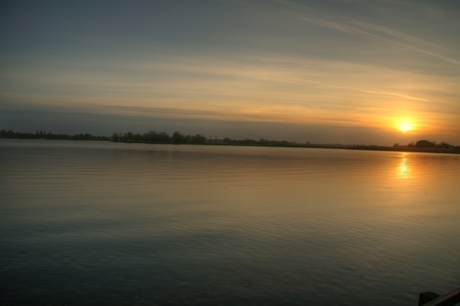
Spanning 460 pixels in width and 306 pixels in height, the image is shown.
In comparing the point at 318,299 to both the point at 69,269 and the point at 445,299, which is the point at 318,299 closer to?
the point at 445,299

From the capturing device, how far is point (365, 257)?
29.0 feet

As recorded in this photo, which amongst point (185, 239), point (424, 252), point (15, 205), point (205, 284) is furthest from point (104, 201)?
point (424, 252)

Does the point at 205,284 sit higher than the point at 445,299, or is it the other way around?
the point at 445,299

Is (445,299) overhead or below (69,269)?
overhead

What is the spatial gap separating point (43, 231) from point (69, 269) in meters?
3.44

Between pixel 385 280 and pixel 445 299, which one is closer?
pixel 445 299

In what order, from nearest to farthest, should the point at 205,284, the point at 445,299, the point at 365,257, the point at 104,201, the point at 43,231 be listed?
the point at 445,299
the point at 205,284
the point at 365,257
the point at 43,231
the point at 104,201

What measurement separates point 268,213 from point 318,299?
24.2 ft

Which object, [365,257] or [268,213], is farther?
[268,213]

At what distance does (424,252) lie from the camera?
9.48 m

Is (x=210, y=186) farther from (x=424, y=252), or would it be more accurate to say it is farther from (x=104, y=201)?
(x=424, y=252)

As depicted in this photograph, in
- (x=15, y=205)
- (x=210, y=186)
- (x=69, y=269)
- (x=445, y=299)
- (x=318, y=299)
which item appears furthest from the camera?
(x=210, y=186)

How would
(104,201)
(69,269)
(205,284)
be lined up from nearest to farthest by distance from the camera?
(205,284), (69,269), (104,201)

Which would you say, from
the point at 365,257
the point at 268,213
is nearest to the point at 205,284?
the point at 365,257
